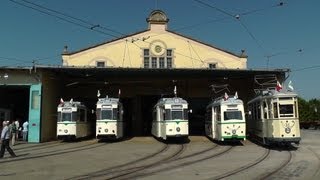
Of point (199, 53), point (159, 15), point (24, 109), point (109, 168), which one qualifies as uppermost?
point (159, 15)

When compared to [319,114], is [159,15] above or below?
above

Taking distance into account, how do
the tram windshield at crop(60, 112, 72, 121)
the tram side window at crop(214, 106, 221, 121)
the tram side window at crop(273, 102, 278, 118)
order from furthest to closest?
the tram windshield at crop(60, 112, 72, 121) < the tram side window at crop(214, 106, 221, 121) < the tram side window at crop(273, 102, 278, 118)

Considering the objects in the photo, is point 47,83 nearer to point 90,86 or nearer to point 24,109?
point 90,86

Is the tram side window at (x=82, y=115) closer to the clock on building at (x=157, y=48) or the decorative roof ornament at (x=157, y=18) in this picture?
the clock on building at (x=157, y=48)

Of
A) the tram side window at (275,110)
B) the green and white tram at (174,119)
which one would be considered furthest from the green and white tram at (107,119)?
the tram side window at (275,110)

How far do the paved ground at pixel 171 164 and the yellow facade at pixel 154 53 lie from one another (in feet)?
83.3

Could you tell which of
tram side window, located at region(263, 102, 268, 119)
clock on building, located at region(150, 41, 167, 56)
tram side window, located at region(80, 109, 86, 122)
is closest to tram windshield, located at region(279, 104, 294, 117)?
tram side window, located at region(263, 102, 268, 119)

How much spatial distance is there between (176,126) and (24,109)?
1032 inches

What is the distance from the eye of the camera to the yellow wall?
5372cm

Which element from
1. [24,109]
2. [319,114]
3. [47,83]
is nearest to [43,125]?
[47,83]

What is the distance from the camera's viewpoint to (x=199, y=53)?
54.7 metres

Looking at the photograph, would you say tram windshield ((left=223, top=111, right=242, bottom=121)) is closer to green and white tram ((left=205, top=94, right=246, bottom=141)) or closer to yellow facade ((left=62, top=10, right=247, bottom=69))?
green and white tram ((left=205, top=94, right=246, bottom=141))

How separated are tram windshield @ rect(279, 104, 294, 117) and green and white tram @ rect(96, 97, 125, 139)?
13.1 meters

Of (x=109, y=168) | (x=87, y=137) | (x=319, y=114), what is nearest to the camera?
(x=109, y=168)
